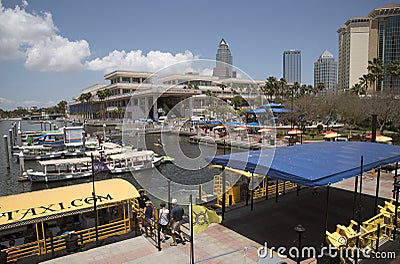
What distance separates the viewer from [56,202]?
9.94 meters

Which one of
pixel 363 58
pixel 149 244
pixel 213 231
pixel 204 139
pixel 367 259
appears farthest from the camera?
pixel 363 58

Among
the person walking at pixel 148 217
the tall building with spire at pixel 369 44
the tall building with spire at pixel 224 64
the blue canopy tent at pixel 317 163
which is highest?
the tall building with spire at pixel 369 44

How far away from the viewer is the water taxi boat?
914 cm

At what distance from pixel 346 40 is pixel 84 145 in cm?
14113

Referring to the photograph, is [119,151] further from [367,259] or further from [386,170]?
[367,259]

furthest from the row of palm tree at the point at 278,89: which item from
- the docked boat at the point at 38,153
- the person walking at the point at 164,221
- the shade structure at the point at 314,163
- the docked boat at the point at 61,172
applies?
the person walking at the point at 164,221

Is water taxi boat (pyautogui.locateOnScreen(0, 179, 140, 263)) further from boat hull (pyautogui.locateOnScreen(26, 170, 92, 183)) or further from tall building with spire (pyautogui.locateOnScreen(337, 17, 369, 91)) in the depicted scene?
tall building with spire (pyautogui.locateOnScreen(337, 17, 369, 91))

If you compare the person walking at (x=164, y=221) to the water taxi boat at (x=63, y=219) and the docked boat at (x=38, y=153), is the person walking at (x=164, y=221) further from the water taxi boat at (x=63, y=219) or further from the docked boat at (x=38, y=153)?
the docked boat at (x=38, y=153)

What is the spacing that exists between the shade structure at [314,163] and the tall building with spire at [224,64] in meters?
3.23

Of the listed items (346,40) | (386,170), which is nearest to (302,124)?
(386,170)

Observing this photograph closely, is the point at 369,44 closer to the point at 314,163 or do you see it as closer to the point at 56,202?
the point at 314,163

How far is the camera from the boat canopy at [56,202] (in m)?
8.97

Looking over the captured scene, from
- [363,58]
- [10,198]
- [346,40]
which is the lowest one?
[10,198]

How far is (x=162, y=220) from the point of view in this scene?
32.7ft
